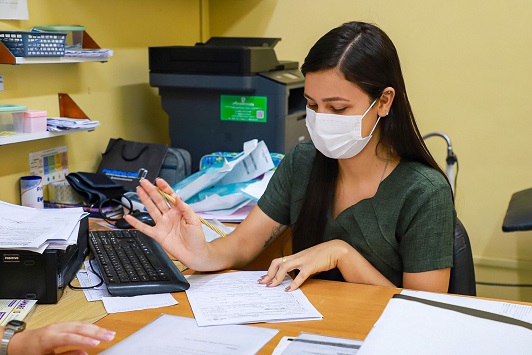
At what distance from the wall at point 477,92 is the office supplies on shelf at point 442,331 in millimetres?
1740

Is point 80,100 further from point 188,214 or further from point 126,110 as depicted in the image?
point 188,214

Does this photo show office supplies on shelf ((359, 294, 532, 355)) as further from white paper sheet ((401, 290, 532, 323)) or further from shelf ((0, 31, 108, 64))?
shelf ((0, 31, 108, 64))

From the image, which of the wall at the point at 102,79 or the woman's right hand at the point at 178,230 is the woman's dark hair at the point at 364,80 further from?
the wall at the point at 102,79

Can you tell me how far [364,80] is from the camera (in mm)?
1456

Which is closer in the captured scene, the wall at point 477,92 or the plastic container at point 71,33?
the plastic container at point 71,33

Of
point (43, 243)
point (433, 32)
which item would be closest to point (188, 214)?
point (43, 243)

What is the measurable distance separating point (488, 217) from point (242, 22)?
146 cm

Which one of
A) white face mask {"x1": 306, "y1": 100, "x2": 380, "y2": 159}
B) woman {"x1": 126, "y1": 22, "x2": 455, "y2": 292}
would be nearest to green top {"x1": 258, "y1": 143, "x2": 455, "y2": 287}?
woman {"x1": 126, "y1": 22, "x2": 455, "y2": 292}

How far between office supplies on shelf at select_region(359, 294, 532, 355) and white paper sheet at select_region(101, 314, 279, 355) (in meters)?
0.21

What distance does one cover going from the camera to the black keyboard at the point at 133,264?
1.34m

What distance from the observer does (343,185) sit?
5.29 ft

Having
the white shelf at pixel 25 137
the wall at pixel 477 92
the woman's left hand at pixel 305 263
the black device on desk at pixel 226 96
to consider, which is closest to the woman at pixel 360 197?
the woman's left hand at pixel 305 263

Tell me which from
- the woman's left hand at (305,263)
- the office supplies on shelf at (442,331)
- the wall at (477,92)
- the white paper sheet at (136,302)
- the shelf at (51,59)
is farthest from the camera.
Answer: the wall at (477,92)

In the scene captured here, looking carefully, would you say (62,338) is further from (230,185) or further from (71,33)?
(71,33)
